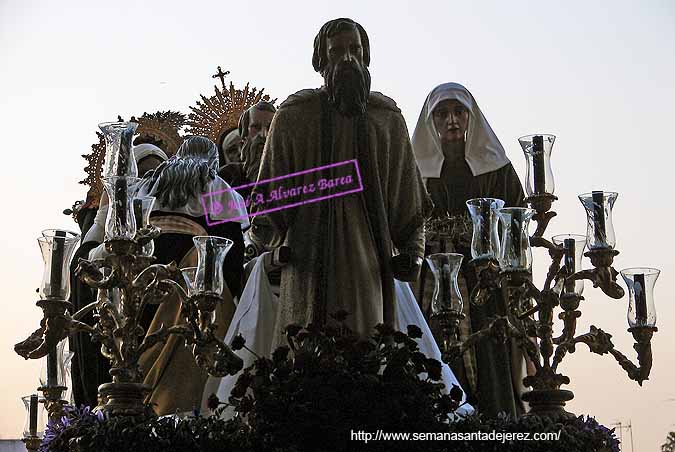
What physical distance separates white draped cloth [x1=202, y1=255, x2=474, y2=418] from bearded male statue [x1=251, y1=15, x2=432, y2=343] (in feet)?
1.16

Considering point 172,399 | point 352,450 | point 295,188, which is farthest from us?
point 172,399

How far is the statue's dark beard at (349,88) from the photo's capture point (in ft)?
22.4

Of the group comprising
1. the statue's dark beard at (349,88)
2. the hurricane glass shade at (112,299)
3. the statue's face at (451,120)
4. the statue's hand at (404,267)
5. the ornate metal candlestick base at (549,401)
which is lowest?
the ornate metal candlestick base at (549,401)

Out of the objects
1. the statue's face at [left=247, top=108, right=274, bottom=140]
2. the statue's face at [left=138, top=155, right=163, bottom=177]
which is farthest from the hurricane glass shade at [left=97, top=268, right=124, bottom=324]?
the statue's face at [left=138, top=155, right=163, bottom=177]

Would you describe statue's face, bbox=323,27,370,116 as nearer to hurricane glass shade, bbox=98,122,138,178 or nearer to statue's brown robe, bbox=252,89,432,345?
statue's brown robe, bbox=252,89,432,345

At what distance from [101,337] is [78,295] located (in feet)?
9.35

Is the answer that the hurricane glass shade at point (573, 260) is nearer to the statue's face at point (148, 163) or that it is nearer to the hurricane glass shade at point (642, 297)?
the hurricane glass shade at point (642, 297)

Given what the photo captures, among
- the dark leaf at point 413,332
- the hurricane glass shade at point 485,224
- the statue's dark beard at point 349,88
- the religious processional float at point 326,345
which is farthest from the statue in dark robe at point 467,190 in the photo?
the dark leaf at point 413,332

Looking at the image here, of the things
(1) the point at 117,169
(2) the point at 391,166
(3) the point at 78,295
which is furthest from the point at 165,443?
(3) the point at 78,295

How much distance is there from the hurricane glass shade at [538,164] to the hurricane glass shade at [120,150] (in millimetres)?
2100

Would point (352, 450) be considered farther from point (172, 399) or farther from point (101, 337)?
point (172, 399)

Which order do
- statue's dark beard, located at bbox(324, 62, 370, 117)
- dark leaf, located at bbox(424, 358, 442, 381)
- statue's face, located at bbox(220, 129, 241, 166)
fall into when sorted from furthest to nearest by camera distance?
statue's face, located at bbox(220, 129, 241, 166) < statue's dark beard, located at bbox(324, 62, 370, 117) < dark leaf, located at bbox(424, 358, 442, 381)

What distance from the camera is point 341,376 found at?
221 inches

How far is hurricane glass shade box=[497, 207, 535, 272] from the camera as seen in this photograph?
20.9ft
